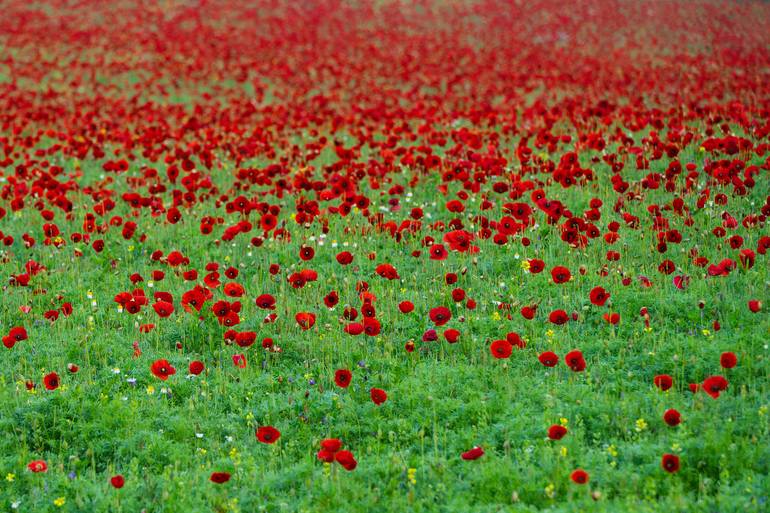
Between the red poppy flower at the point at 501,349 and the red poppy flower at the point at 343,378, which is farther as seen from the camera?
the red poppy flower at the point at 501,349

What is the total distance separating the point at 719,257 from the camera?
270 inches

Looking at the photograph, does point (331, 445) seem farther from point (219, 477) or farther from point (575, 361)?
point (575, 361)

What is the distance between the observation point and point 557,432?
4.59 m

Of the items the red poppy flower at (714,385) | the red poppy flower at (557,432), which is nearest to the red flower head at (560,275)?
the red poppy flower at (714,385)

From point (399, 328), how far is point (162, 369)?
1857 mm

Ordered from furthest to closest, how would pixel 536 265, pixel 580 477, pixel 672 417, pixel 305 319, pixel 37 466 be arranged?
pixel 536 265, pixel 305 319, pixel 37 466, pixel 672 417, pixel 580 477

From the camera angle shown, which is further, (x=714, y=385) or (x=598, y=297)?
(x=598, y=297)

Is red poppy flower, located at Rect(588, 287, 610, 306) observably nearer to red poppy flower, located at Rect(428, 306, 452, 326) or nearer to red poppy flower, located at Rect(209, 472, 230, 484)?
red poppy flower, located at Rect(428, 306, 452, 326)

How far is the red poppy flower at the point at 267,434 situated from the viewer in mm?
4695

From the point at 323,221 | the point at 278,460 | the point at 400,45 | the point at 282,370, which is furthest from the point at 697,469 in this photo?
the point at 400,45

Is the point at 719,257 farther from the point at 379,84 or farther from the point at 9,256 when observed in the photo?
the point at 379,84

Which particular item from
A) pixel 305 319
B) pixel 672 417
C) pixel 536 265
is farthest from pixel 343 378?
pixel 536 265

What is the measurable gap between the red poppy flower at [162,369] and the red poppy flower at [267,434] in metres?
1.02

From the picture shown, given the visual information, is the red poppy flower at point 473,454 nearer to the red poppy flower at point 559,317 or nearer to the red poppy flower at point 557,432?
the red poppy flower at point 557,432
